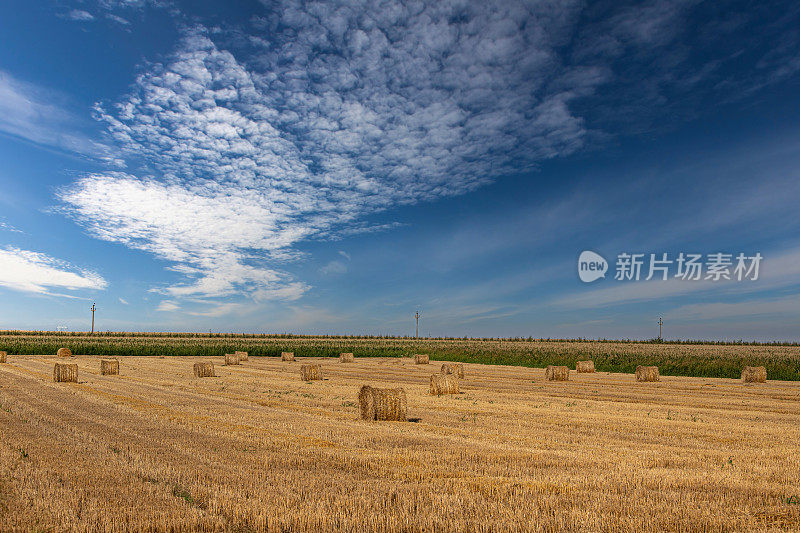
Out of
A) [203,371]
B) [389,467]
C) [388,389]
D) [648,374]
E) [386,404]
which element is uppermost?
[388,389]

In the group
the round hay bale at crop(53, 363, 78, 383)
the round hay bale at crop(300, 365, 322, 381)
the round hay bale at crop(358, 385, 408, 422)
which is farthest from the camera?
the round hay bale at crop(300, 365, 322, 381)

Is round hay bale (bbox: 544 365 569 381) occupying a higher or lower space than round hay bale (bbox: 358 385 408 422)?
Answer: lower

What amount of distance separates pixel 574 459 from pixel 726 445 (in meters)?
4.15

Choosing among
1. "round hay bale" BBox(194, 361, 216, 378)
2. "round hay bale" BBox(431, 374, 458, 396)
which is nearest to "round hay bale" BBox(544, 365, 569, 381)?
"round hay bale" BBox(431, 374, 458, 396)

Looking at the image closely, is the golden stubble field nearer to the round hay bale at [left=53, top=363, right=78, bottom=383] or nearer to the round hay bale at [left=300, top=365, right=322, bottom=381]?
the round hay bale at [left=53, top=363, right=78, bottom=383]

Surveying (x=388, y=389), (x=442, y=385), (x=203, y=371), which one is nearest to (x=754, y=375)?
(x=442, y=385)

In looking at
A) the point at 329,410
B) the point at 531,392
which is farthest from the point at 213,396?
the point at 531,392

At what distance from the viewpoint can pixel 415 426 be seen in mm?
13406

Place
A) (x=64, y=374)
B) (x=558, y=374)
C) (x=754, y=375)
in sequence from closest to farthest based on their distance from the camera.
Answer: (x=64, y=374)
(x=754, y=375)
(x=558, y=374)

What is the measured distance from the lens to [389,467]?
8789 millimetres

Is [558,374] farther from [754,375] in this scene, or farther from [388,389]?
[388,389]

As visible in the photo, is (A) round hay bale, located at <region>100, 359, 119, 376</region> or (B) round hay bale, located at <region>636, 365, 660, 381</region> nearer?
(B) round hay bale, located at <region>636, 365, 660, 381</region>

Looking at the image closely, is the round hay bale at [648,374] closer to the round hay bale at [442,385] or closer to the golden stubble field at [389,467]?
the golden stubble field at [389,467]

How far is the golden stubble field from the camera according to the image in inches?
251
